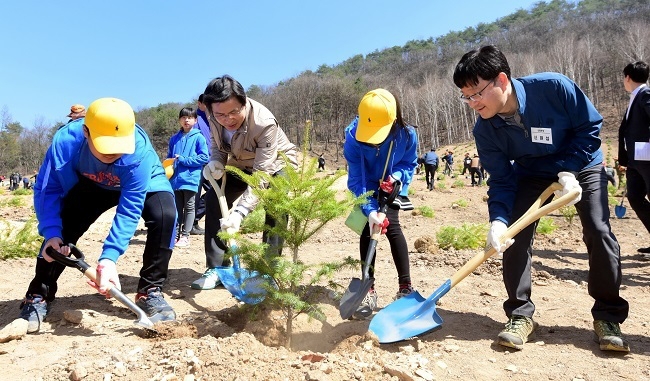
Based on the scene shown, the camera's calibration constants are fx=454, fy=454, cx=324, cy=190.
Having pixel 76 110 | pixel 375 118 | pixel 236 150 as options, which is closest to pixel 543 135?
pixel 375 118

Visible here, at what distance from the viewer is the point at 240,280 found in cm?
291

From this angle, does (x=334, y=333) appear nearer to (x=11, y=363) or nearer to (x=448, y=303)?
(x=448, y=303)

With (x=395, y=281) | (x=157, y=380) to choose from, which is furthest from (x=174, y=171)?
(x=157, y=380)

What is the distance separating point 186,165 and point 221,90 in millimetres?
2857

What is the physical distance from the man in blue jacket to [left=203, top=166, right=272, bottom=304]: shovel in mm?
372

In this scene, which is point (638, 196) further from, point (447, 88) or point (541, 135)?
point (447, 88)

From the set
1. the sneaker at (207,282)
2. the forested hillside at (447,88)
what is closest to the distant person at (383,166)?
the sneaker at (207,282)

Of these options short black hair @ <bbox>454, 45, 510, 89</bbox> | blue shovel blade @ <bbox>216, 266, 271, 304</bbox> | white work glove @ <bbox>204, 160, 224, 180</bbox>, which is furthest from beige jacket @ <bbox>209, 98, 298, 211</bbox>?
short black hair @ <bbox>454, 45, 510, 89</bbox>

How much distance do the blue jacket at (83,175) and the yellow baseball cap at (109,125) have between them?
218 mm

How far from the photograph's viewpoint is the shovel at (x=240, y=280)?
260cm

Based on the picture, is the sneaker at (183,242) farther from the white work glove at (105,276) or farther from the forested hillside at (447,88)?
the forested hillside at (447,88)

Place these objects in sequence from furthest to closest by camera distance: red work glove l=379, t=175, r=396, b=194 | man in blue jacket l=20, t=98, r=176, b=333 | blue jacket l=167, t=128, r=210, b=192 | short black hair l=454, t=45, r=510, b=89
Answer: blue jacket l=167, t=128, r=210, b=192 < red work glove l=379, t=175, r=396, b=194 < man in blue jacket l=20, t=98, r=176, b=333 < short black hair l=454, t=45, r=510, b=89

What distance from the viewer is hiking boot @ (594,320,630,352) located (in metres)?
2.38

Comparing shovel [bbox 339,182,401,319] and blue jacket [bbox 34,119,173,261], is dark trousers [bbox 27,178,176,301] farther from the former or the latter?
shovel [bbox 339,182,401,319]
